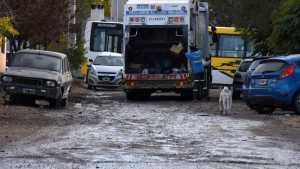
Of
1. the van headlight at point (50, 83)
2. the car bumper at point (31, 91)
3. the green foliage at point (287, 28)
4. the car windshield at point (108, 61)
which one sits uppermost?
the green foliage at point (287, 28)

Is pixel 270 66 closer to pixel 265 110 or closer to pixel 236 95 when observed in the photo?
pixel 265 110

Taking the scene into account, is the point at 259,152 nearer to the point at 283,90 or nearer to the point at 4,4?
the point at 283,90

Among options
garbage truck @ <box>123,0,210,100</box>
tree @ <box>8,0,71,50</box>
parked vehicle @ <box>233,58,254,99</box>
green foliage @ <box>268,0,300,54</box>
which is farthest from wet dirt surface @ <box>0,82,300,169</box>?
parked vehicle @ <box>233,58,254,99</box>

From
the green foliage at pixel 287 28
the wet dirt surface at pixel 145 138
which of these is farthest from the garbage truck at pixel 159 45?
the wet dirt surface at pixel 145 138

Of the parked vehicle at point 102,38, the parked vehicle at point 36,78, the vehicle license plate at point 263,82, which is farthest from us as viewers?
the parked vehicle at point 102,38

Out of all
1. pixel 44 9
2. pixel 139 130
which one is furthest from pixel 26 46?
pixel 139 130

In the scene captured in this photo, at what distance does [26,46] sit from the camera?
3519 cm

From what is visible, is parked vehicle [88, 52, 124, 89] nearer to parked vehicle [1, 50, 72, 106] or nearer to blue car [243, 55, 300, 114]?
parked vehicle [1, 50, 72, 106]

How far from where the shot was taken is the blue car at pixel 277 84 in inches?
876

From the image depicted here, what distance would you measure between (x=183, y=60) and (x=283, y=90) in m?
7.58

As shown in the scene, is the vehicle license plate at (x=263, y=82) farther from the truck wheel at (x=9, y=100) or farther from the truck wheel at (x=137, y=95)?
the truck wheel at (x=137, y=95)

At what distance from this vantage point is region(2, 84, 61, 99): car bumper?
75.2 feet

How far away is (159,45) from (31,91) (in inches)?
315

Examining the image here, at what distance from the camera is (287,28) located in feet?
96.5
